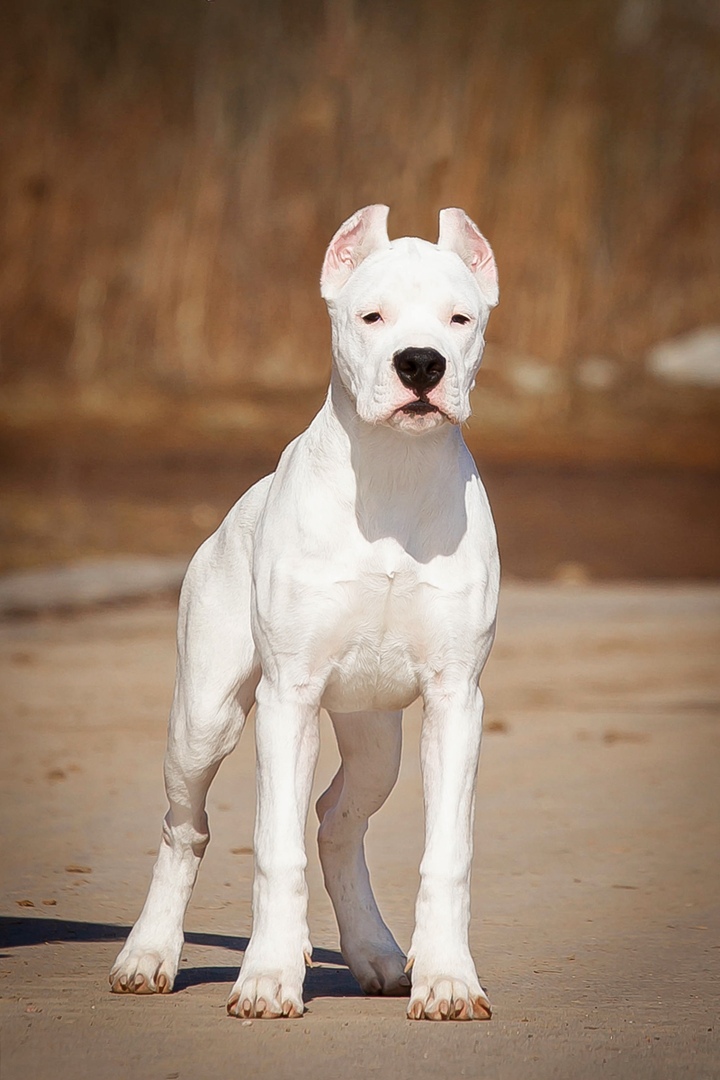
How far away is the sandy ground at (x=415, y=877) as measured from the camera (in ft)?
13.2

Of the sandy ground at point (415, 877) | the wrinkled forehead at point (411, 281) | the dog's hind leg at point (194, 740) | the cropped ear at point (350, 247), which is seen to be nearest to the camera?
the sandy ground at point (415, 877)

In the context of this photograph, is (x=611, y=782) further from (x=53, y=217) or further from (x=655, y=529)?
(x=53, y=217)

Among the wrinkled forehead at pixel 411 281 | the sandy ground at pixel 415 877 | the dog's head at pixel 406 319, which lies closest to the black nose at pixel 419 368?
the dog's head at pixel 406 319

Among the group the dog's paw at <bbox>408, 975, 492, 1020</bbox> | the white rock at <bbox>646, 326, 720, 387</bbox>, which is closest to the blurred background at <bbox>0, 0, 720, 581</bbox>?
the white rock at <bbox>646, 326, 720, 387</bbox>

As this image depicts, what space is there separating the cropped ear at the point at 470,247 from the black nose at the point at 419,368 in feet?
1.79

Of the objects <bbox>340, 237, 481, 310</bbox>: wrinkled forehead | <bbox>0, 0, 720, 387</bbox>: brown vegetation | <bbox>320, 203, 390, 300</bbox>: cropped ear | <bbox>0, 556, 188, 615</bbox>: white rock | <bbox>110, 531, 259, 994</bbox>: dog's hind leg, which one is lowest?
<bbox>110, 531, 259, 994</bbox>: dog's hind leg

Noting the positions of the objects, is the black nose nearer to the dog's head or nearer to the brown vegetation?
the dog's head

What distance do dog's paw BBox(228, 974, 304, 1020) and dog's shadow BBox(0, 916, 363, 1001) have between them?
68 centimetres

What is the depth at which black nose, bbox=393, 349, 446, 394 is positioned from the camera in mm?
4188

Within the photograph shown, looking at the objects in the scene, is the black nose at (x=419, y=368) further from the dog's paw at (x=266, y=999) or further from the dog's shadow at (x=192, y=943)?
the dog's shadow at (x=192, y=943)

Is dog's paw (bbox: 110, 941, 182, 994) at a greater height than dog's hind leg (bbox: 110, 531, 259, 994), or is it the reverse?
dog's hind leg (bbox: 110, 531, 259, 994)

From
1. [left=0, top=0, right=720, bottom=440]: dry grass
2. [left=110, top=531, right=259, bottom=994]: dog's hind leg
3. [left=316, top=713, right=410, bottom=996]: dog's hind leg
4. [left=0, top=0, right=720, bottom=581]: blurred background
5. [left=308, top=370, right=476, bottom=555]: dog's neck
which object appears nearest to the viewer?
[left=308, top=370, right=476, bottom=555]: dog's neck

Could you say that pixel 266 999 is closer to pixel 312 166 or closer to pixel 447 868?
pixel 447 868

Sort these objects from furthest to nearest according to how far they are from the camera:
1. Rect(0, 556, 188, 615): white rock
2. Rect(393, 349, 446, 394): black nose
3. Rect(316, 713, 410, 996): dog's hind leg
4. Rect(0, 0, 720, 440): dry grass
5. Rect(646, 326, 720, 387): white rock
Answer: Rect(646, 326, 720, 387): white rock
Rect(0, 0, 720, 440): dry grass
Rect(0, 556, 188, 615): white rock
Rect(316, 713, 410, 996): dog's hind leg
Rect(393, 349, 446, 394): black nose
